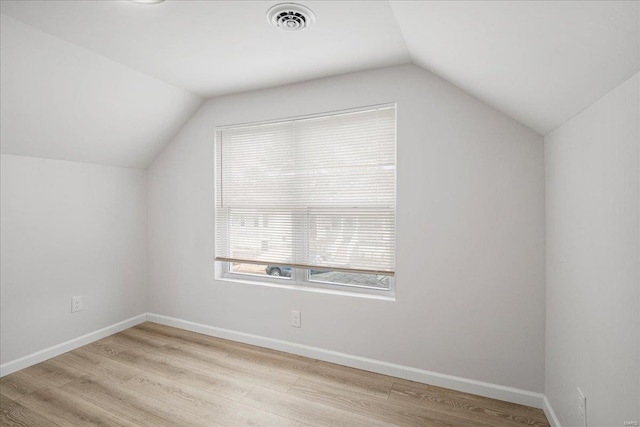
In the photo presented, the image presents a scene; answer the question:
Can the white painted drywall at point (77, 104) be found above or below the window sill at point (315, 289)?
above

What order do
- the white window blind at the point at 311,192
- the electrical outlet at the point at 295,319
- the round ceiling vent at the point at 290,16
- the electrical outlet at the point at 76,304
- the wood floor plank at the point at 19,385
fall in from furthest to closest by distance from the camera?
the electrical outlet at the point at 76,304 < the electrical outlet at the point at 295,319 < the white window blind at the point at 311,192 < the wood floor plank at the point at 19,385 < the round ceiling vent at the point at 290,16

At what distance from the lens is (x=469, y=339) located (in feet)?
6.82

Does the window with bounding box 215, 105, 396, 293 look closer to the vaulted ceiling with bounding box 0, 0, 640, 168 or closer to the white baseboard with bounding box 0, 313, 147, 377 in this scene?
the vaulted ceiling with bounding box 0, 0, 640, 168

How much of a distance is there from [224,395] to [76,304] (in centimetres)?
174

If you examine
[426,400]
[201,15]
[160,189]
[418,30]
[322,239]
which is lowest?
[426,400]

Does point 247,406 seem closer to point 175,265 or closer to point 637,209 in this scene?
point 175,265

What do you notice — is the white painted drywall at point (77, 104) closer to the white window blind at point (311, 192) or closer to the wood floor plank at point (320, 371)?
the white window blind at point (311, 192)

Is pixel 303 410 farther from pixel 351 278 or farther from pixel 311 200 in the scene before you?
pixel 311 200

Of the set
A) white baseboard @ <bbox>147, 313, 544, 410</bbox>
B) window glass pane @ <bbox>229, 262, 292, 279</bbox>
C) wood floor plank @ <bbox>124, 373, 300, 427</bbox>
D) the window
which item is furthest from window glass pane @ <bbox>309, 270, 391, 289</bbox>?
wood floor plank @ <bbox>124, 373, 300, 427</bbox>

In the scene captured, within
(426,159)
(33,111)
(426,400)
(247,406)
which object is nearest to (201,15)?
(33,111)

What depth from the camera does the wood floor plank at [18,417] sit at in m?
1.80

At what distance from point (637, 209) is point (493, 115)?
3.94ft

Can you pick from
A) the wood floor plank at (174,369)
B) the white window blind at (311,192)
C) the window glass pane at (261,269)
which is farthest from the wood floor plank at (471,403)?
the window glass pane at (261,269)

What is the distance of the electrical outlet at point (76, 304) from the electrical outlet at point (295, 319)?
1944 millimetres
